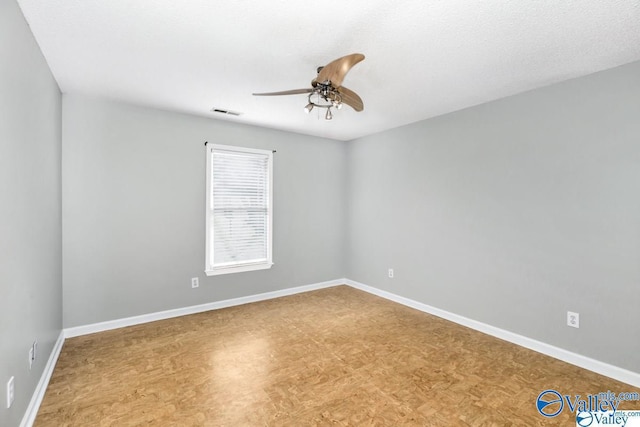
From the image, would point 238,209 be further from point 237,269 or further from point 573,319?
point 573,319

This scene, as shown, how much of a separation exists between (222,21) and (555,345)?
12.6 ft

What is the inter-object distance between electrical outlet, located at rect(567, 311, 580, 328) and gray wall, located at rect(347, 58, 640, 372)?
0.04 metres

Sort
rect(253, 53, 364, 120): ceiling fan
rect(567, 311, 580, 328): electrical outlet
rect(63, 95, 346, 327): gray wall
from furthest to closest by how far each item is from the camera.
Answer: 1. rect(63, 95, 346, 327): gray wall
2. rect(567, 311, 580, 328): electrical outlet
3. rect(253, 53, 364, 120): ceiling fan

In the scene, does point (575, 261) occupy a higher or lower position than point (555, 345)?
higher

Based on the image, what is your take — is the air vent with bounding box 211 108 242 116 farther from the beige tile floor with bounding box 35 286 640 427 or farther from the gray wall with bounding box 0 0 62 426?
the beige tile floor with bounding box 35 286 640 427

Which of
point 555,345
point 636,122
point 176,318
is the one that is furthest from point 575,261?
point 176,318

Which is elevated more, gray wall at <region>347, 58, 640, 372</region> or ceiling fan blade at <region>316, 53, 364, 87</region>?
ceiling fan blade at <region>316, 53, 364, 87</region>

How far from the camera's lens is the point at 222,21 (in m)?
1.89

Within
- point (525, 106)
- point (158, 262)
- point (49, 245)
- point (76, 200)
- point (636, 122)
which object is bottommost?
point (158, 262)

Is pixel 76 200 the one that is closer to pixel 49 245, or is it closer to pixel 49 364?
pixel 49 245

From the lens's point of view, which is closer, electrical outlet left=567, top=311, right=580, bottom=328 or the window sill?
electrical outlet left=567, top=311, right=580, bottom=328

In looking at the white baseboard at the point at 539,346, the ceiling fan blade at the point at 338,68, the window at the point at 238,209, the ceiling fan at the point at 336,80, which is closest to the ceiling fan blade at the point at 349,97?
the ceiling fan at the point at 336,80

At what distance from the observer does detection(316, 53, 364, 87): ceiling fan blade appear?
72.7 inches

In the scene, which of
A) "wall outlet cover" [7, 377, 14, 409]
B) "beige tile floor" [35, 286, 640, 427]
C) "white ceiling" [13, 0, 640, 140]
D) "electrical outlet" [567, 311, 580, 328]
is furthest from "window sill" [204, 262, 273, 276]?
"electrical outlet" [567, 311, 580, 328]
